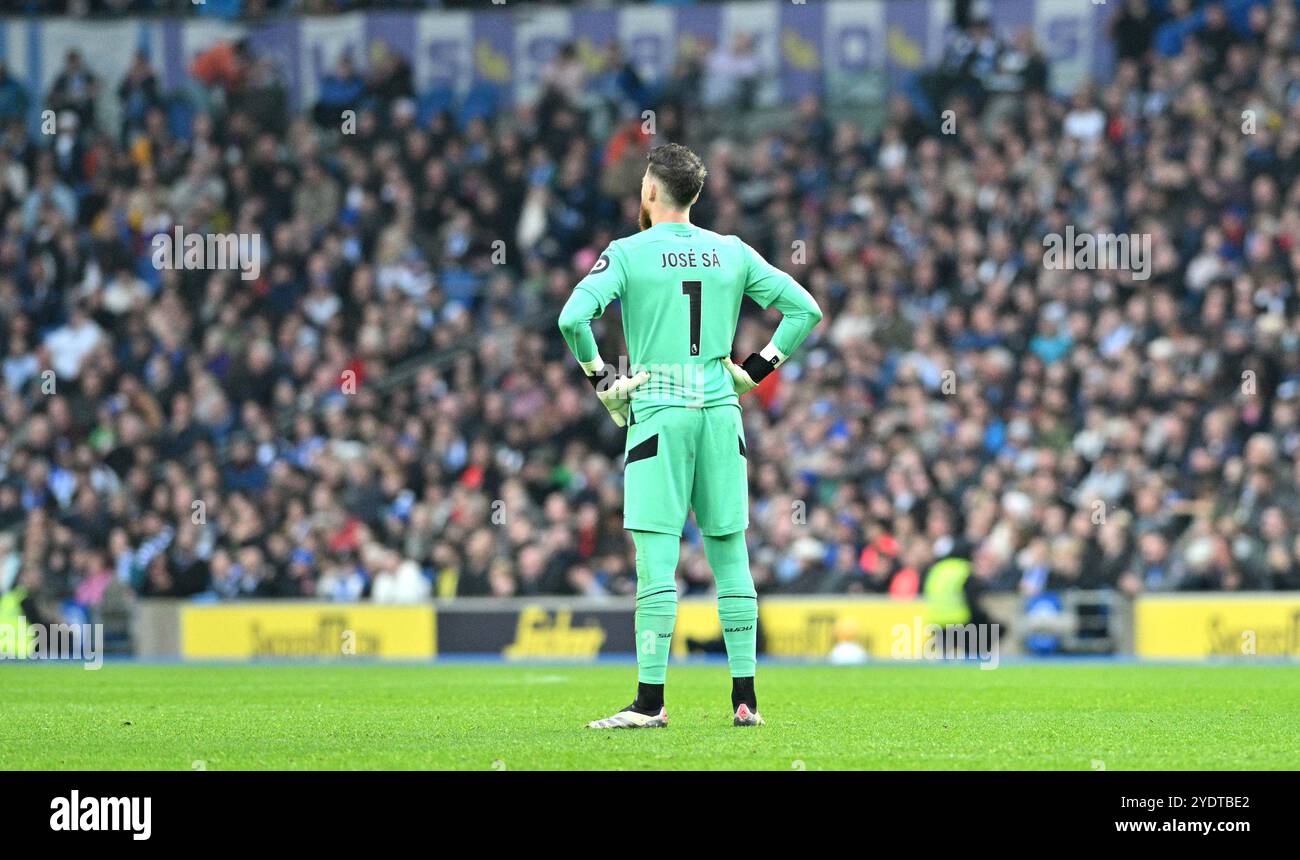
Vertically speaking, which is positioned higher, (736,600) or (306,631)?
(736,600)

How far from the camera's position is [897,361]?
22984mm

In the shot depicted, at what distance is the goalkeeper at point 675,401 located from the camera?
29.0 feet

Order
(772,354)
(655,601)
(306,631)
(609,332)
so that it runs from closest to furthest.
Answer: (655,601), (772,354), (306,631), (609,332)

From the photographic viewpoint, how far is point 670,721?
9.43m

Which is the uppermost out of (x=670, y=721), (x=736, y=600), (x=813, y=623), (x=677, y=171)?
(x=677, y=171)

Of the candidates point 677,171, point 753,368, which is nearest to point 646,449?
point 753,368

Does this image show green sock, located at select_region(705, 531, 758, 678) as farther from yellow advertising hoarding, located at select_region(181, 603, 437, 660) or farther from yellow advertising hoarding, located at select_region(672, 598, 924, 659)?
yellow advertising hoarding, located at select_region(181, 603, 437, 660)

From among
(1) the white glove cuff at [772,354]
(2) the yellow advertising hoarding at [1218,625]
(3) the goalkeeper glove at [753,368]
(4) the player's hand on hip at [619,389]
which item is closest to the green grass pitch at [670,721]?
(4) the player's hand on hip at [619,389]

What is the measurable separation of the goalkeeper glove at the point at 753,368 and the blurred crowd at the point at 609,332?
10999 mm

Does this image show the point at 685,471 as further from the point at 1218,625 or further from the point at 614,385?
the point at 1218,625

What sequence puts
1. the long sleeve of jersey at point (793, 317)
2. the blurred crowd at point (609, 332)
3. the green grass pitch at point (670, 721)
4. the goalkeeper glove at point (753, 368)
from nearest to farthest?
the green grass pitch at point (670, 721), the goalkeeper glove at point (753, 368), the long sleeve of jersey at point (793, 317), the blurred crowd at point (609, 332)

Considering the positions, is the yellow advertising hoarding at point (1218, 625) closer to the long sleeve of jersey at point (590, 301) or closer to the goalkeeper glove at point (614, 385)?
the goalkeeper glove at point (614, 385)

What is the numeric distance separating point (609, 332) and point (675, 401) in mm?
14954
